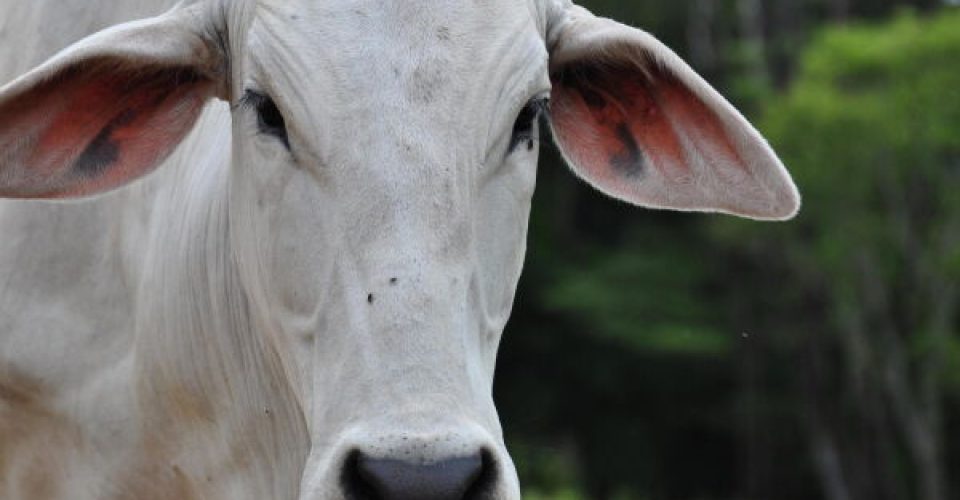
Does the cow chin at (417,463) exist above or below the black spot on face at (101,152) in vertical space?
below

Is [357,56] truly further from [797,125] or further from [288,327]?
[797,125]

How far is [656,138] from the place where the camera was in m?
4.88

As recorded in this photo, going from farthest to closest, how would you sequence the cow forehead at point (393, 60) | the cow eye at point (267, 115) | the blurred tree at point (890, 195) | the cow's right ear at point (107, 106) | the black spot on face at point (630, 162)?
the blurred tree at point (890, 195), the black spot on face at point (630, 162), the cow's right ear at point (107, 106), the cow eye at point (267, 115), the cow forehead at point (393, 60)

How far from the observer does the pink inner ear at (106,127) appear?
462 cm

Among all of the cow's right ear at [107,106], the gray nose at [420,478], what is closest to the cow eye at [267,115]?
the cow's right ear at [107,106]

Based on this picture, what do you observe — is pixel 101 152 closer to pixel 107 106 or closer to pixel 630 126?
pixel 107 106

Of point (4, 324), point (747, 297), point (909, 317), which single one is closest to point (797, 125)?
point (909, 317)

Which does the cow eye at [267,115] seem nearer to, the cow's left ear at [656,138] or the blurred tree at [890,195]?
the cow's left ear at [656,138]

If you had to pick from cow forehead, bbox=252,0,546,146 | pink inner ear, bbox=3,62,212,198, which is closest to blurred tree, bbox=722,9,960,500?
pink inner ear, bbox=3,62,212,198

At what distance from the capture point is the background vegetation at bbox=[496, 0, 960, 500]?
33.4 m

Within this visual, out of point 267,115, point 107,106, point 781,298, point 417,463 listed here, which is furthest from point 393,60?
point 781,298

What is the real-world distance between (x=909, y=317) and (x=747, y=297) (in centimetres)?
934

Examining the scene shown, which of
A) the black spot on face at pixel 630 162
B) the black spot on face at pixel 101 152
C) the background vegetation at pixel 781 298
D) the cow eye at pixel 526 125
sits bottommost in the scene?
the background vegetation at pixel 781 298

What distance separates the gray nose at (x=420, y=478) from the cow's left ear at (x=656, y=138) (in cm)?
127
